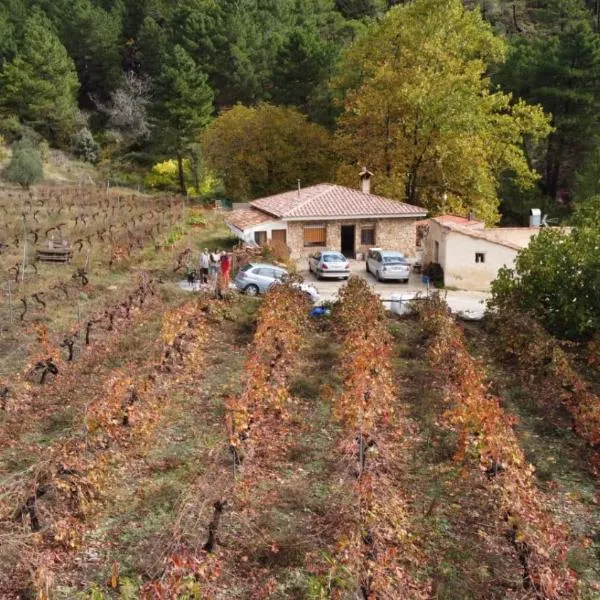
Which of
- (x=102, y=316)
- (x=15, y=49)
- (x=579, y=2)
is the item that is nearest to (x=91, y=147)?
(x=15, y=49)

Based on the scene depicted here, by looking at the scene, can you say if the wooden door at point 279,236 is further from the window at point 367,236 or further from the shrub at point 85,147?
the shrub at point 85,147

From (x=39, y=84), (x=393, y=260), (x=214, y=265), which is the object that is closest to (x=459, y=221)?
(x=393, y=260)

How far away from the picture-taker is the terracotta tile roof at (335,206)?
34812 mm

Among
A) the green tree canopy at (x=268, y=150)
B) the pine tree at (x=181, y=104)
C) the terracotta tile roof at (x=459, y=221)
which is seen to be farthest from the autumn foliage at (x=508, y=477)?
the pine tree at (x=181, y=104)

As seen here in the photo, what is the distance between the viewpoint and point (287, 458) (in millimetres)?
12945

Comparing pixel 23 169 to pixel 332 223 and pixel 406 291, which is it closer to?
pixel 332 223

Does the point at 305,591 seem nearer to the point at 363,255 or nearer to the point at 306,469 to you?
the point at 306,469

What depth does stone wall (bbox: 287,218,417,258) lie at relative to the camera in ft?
116

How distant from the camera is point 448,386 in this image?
1552 cm

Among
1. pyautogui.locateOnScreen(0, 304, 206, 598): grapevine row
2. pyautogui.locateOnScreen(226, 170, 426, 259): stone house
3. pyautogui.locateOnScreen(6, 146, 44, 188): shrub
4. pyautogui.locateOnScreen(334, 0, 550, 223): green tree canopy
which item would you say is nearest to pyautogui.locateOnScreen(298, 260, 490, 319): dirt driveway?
pyautogui.locateOnScreen(226, 170, 426, 259): stone house

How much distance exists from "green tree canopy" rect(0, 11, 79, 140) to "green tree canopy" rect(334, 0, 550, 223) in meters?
27.2

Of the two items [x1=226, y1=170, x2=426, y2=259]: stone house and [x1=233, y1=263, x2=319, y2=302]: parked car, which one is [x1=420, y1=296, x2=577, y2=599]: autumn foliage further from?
[x1=226, y1=170, x2=426, y2=259]: stone house

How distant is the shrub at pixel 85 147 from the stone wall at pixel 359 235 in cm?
3060

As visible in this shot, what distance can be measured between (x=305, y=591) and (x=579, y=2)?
7636 cm
